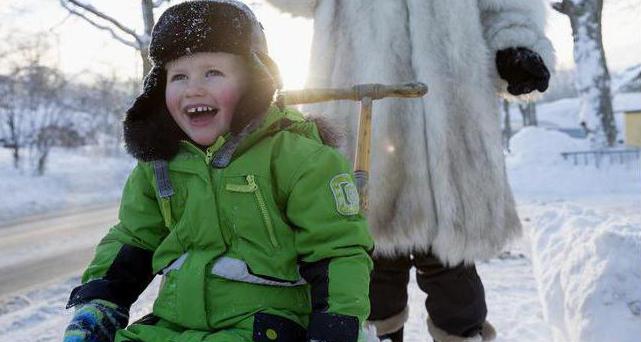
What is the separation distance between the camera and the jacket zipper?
61.0 inches

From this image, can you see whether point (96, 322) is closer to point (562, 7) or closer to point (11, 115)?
point (562, 7)

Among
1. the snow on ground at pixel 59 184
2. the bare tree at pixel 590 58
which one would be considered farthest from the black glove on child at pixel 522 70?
the bare tree at pixel 590 58

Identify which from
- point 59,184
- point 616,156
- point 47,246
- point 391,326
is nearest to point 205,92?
point 391,326

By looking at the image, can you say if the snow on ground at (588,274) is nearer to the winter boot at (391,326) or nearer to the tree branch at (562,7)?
the winter boot at (391,326)

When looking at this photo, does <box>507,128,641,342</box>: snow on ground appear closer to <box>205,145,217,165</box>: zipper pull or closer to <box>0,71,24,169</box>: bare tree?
<box>205,145,217,165</box>: zipper pull

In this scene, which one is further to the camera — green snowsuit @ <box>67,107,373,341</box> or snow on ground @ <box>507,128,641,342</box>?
snow on ground @ <box>507,128,641,342</box>

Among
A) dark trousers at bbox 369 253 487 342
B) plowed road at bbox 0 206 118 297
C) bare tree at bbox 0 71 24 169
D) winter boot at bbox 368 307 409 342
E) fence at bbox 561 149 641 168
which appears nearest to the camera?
dark trousers at bbox 369 253 487 342

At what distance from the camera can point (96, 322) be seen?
1.52 meters

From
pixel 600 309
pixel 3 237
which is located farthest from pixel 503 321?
pixel 3 237

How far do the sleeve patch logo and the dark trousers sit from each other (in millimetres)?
815

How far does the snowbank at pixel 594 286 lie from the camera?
247cm

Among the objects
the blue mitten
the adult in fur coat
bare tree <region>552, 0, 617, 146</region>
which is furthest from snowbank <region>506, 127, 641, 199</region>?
the blue mitten

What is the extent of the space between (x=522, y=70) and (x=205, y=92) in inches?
46.5

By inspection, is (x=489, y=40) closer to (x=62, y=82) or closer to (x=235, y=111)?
(x=235, y=111)
